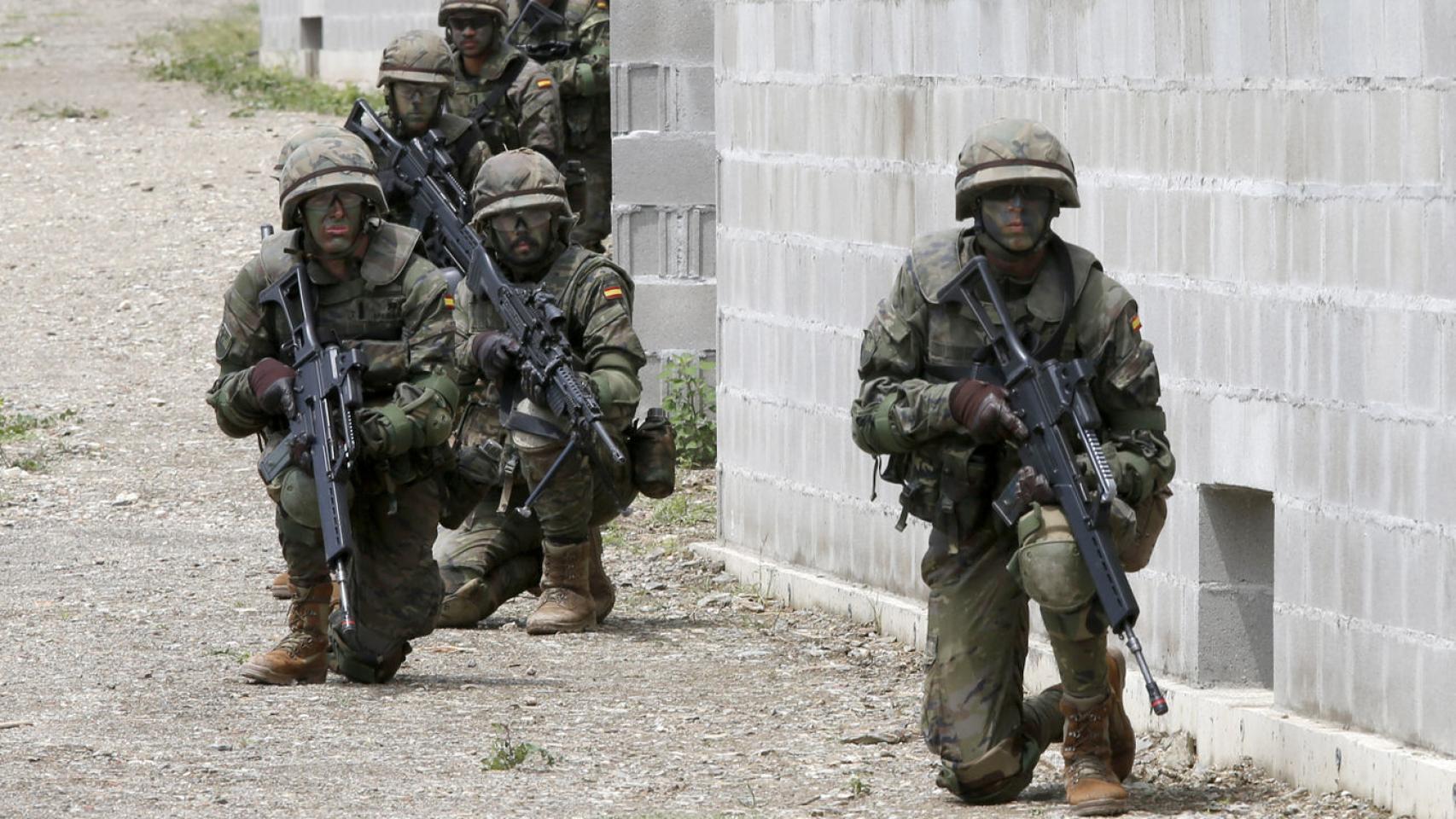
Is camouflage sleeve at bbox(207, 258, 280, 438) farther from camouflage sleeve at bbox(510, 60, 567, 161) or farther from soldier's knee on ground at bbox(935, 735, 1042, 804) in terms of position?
camouflage sleeve at bbox(510, 60, 567, 161)

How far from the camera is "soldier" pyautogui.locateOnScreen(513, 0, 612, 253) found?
1262cm

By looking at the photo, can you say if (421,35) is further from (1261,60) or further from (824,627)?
(1261,60)

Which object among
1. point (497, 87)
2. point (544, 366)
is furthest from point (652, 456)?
point (497, 87)

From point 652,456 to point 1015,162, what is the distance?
3.01 meters

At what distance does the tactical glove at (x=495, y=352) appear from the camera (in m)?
8.38

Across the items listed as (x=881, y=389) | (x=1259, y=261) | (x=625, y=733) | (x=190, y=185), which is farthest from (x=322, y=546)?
(x=190, y=185)

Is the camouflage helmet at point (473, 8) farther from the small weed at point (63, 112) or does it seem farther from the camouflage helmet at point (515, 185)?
the small weed at point (63, 112)

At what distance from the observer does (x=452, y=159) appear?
10992mm

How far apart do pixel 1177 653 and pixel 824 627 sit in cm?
209

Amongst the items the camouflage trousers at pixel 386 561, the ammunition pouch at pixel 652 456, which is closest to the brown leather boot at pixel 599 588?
the ammunition pouch at pixel 652 456

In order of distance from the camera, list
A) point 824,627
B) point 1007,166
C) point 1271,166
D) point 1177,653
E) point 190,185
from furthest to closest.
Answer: point 190,185, point 824,627, point 1177,653, point 1271,166, point 1007,166

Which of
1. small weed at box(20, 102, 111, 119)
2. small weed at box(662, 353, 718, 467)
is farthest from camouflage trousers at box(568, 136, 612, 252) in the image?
small weed at box(20, 102, 111, 119)

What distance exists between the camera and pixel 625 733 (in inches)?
283

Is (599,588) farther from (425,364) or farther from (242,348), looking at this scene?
(242,348)
